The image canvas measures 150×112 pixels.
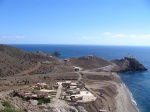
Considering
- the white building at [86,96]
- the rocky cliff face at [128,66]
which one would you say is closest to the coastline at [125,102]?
the white building at [86,96]

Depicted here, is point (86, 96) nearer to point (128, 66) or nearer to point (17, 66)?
point (17, 66)

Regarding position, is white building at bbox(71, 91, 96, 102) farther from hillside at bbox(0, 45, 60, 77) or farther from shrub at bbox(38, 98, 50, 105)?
hillside at bbox(0, 45, 60, 77)

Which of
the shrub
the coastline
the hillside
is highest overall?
the hillside

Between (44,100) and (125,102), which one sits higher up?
(44,100)

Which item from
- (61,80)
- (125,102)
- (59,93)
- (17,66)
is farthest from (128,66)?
(59,93)

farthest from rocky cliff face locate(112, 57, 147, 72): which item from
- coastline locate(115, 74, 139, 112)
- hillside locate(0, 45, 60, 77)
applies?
coastline locate(115, 74, 139, 112)

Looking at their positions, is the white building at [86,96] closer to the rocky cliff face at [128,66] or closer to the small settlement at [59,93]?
the small settlement at [59,93]

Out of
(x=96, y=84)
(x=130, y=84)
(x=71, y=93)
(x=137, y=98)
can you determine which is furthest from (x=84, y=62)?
(x=71, y=93)
